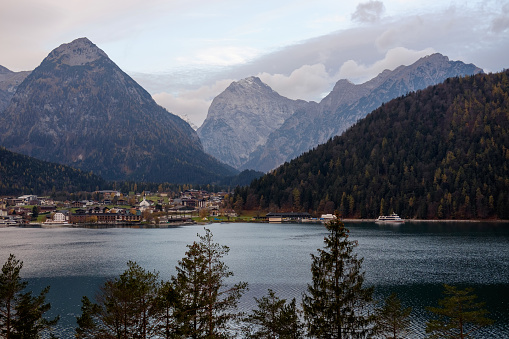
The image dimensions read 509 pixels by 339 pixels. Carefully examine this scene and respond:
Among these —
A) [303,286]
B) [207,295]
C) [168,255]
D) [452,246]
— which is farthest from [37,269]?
[452,246]

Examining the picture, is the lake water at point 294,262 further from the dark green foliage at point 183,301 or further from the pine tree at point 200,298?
the pine tree at point 200,298

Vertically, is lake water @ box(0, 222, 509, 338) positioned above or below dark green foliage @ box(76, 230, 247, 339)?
below

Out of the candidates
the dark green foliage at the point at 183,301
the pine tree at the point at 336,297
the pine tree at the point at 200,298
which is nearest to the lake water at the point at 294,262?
the dark green foliage at the point at 183,301

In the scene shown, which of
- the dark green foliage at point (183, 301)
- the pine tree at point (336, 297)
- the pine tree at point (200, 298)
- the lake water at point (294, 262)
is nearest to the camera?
the pine tree at point (336, 297)

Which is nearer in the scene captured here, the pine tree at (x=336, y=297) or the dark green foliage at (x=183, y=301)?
the pine tree at (x=336, y=297)

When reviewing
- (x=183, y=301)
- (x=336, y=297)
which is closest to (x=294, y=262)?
(x=183, y=301)

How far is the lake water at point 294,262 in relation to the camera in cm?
7188

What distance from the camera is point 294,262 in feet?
344

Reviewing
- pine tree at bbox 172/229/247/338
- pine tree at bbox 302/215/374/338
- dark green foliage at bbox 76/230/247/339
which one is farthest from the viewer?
dark green foliage at bbox 76/230/247/339

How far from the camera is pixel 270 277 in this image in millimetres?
87438

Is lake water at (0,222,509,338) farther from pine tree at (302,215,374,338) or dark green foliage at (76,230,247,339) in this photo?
pine tree at (302,215,374,338)

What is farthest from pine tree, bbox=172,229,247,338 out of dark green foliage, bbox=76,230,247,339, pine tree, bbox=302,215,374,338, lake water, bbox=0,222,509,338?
lake water, bbox=0,222,509,338

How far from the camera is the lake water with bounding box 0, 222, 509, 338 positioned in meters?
71.9

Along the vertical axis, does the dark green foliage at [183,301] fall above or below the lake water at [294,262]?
above
